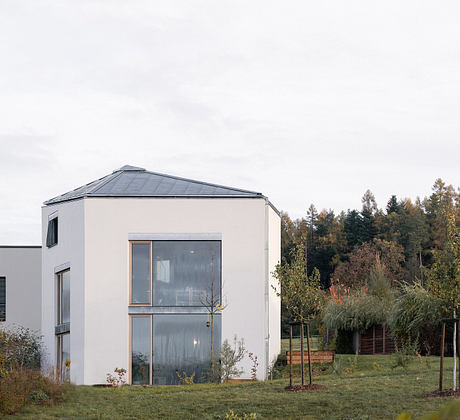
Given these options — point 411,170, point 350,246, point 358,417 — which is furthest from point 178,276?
point 350,246

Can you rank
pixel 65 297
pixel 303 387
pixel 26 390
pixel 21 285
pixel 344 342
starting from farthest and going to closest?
1. pixel 21 285
2. pixel 344 342
3. pixel 65 297
4. pixel 303 387
5. pixel 26 390

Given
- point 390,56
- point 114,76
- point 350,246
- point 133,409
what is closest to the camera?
point 133,409

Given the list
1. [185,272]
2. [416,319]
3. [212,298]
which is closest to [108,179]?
[185,272]

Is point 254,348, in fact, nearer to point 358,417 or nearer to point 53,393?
point 53,393

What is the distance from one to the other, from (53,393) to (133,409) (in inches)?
93.1

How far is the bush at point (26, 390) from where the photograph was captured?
1338cm

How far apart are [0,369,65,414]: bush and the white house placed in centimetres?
489

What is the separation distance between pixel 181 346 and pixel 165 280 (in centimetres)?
205

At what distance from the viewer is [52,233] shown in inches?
961

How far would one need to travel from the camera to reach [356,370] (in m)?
19.8

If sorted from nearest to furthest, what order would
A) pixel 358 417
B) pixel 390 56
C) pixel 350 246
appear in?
1. pixel 358 417
2. pixel 390 56
3. pixel 350 246

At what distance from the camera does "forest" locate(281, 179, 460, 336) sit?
57.5m

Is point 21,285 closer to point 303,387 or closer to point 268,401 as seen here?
point 303,387

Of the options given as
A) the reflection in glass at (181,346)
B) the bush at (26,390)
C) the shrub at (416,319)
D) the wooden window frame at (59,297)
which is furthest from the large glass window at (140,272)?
the shrub at (416,319)
